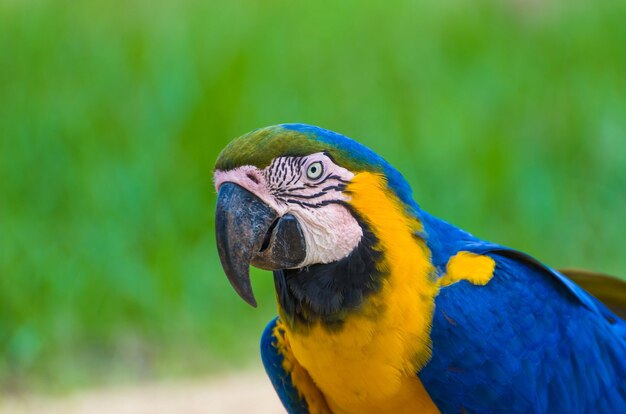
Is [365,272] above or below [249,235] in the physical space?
below

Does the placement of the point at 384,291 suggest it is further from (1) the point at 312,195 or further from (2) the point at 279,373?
(2) the point at 279,373

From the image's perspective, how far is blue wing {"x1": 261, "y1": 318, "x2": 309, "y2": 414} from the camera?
2.31m

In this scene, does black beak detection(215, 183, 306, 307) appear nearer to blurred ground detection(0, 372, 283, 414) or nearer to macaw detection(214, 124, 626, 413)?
macaw detection(214, 124, 626, 413)

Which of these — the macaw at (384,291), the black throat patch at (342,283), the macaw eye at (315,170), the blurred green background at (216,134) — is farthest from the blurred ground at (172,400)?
the macaw eye at (315,170)

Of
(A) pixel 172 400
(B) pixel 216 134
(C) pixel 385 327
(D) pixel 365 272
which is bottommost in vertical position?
(C) pixel 385 327

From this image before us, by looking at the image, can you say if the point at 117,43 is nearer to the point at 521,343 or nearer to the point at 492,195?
the point at 492,195

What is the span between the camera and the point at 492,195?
543 centimetres

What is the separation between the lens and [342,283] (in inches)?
77.9

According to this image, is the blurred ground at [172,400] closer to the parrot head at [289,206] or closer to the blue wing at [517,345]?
the blue wing at [517,345]

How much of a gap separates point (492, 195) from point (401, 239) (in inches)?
139

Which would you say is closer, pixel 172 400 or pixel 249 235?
pixel 249 235

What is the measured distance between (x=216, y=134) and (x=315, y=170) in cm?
320

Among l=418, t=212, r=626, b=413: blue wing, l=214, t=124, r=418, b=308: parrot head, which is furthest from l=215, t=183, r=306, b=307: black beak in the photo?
l=418, t=212, r=626, b=413: blue wing

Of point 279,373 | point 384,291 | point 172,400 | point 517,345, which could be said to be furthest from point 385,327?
point 172,400
